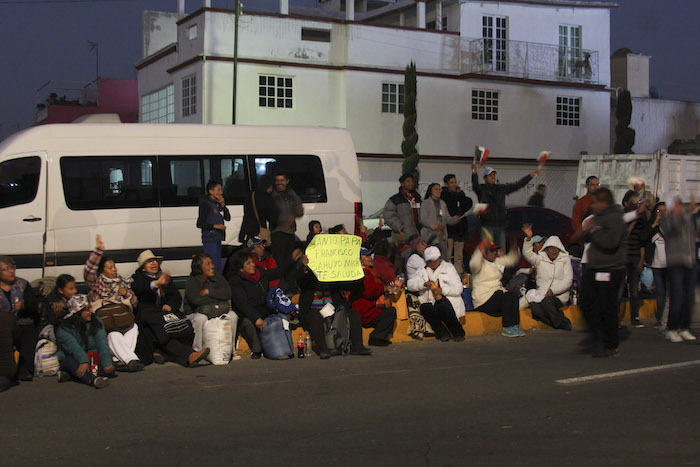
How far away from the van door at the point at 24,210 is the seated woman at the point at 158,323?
2.82 metres

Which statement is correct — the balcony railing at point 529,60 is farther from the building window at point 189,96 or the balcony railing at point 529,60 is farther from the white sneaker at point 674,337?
the white sneaker at point 674,337

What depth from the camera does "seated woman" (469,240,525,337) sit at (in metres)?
12.5

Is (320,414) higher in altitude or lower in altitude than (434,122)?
lower

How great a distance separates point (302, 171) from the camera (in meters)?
14.3

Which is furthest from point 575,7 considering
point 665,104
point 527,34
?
point 665,104

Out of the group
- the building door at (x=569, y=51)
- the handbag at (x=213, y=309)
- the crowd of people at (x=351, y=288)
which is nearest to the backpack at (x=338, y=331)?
the crowd of people at (x=351, y=288)

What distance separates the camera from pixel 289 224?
13180 mm

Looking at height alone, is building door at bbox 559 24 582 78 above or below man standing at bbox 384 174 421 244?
above

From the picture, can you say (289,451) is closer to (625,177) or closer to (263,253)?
(263,253)

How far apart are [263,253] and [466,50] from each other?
25989 millimetres

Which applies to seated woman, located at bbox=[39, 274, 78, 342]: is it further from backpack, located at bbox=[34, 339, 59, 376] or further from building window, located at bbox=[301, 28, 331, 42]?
building window, located at bbox=[301, 28, 331, 42]

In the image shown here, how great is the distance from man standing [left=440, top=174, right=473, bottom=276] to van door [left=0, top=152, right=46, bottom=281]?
6482 mm

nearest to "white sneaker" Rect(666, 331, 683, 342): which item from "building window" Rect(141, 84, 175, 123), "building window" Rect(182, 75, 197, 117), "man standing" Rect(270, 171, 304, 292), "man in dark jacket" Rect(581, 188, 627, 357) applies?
"man in dark jacket" Rect(581, 188, 627, 357)

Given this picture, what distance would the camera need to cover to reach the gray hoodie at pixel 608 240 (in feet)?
33.9
